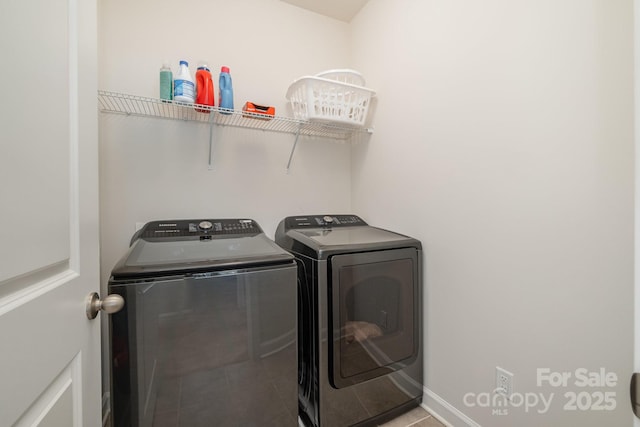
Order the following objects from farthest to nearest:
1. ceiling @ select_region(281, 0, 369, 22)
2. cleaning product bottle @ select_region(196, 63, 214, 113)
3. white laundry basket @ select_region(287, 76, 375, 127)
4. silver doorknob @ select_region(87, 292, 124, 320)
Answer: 1. ceiling @ select_region(281, 0, 369, 22)
2. white laundry basket @ select_region(287, 76, 375, 127)
3. cleaning product bottle @ select_region(196, 63, 214, 113)
4. silver doorknob @ select_region(87, 292, 124, 320)

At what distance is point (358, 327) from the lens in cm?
136

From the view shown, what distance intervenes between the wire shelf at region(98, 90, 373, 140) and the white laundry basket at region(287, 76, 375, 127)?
0.33 ft

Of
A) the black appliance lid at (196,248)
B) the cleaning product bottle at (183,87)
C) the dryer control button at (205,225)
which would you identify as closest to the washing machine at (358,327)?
the black appliance lid at (196,248)

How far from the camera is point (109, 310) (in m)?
0.66

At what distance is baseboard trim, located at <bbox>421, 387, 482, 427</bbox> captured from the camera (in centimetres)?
129

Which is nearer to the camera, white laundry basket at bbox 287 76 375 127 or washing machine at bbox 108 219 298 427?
washing machine at bbox 108 219 298 427

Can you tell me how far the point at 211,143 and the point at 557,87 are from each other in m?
1.77

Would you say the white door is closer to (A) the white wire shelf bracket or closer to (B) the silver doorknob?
(B) the silver doorknob

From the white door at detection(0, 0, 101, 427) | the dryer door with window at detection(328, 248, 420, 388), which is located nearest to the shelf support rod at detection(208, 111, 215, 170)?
the white door at detection(0, 0, 101, 427)

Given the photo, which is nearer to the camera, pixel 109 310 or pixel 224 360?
pixel 109 310

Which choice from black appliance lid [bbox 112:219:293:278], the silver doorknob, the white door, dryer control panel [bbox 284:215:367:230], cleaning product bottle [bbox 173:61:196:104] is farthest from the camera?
dryer control panel [bbox 284:215:367:230]

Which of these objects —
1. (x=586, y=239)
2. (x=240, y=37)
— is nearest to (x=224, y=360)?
(x=586, y=239)

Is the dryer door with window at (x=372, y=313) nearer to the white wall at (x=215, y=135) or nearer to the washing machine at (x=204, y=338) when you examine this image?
the washing machine at (x=204, y=338)

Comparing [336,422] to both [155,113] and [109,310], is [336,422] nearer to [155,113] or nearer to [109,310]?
[109,310]
